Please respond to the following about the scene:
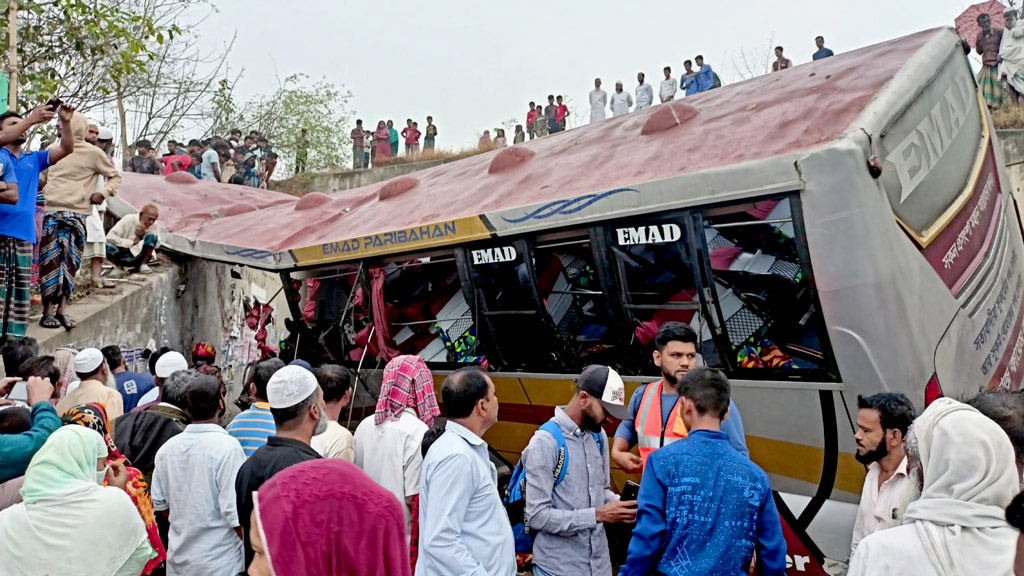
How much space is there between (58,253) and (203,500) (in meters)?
5.11

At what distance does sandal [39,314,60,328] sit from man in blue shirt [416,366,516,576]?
6.22 metres

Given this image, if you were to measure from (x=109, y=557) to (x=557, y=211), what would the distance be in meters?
3.45

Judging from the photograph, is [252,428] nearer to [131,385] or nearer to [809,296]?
[131,385]

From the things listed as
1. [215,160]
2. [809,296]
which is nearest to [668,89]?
[215,160]

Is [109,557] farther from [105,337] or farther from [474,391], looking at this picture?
[105,337]

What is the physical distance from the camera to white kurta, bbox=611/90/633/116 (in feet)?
62.2

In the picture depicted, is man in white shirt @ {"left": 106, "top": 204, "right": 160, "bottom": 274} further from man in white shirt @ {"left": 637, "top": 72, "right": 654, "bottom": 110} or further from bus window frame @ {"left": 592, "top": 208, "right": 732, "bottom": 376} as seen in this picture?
man in white shirt @ {"left": 637, "top": 72, "right": 654, "bottom": 110}

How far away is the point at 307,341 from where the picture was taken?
876 cm

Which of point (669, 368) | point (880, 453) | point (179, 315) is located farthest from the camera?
point (179, 315)

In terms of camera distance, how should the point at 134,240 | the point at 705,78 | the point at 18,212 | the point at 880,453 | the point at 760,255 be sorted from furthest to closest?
the point at 705,78 → the point at 134,240 → the point at 18,212 → the point at 760,255 → the point at 880,453

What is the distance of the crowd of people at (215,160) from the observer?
14344 millimetres

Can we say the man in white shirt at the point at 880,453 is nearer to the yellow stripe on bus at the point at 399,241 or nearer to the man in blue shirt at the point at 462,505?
the man in blue shirt at the point at 462,505

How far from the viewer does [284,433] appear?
325cm

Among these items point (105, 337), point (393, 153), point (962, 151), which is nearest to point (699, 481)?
point (962, 151)
